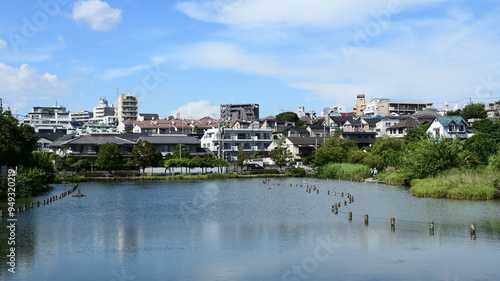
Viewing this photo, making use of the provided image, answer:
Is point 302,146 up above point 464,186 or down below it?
above

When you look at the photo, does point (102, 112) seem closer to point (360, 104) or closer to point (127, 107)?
point (127, 107)

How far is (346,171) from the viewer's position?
66.1 m

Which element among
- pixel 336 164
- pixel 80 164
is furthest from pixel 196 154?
pixel 336 164

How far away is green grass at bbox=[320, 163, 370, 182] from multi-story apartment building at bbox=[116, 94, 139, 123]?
3332 inches

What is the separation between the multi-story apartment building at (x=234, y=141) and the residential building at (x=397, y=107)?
46.5 metres

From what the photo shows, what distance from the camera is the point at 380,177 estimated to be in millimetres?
59000

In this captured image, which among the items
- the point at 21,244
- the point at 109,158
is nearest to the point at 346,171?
the point at 109,158

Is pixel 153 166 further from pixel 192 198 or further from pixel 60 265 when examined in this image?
pixel 60 265

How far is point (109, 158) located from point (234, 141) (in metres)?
27.5

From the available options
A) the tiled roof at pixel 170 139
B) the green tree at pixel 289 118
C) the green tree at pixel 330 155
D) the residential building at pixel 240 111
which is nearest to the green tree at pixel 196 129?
the tiled roof at pixel 170 139

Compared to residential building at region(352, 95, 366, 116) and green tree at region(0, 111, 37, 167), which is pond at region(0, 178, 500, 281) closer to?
green tree at region(0, 111, 37, 167)

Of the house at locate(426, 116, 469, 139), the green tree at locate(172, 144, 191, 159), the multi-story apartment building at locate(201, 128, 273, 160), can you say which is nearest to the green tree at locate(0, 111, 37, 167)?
the green tree at locate(172, 144, 191, 159)

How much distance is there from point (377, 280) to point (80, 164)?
63196 mm

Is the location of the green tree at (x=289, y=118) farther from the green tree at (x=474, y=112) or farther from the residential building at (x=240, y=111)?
the green tree at (x=474, y=112)
